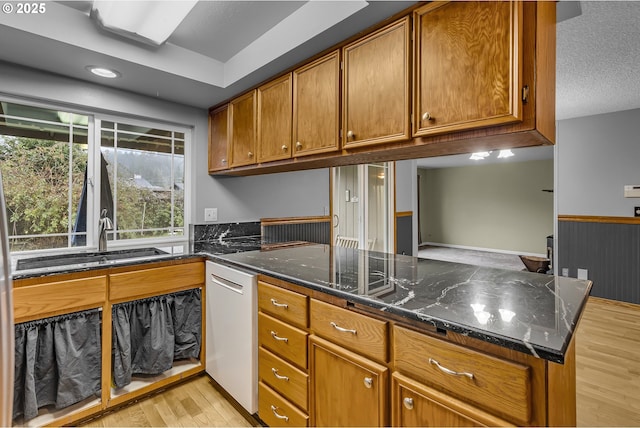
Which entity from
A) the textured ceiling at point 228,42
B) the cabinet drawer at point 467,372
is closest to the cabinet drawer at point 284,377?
the cabinet drawer at point 467,372

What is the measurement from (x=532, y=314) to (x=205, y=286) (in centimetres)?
185

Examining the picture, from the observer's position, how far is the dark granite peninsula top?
0.86 meters

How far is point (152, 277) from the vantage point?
6.40 ft

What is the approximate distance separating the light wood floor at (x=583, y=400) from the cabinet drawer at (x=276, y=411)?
0.69 feet

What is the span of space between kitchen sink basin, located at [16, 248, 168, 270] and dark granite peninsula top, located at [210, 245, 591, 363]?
0.80 m

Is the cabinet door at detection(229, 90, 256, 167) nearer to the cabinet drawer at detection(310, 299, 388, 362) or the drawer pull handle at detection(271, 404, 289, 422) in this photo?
the cabinet drawer at detection(310, 299, 388, 362)

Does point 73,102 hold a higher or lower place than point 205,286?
higher

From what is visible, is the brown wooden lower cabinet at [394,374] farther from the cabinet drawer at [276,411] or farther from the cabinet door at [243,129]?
the cabinet door at [243,129]

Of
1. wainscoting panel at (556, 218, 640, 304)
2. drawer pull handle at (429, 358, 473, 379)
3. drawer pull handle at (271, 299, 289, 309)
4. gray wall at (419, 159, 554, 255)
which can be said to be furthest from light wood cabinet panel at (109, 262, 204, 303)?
gray wall at (419, 159, 554, 255)

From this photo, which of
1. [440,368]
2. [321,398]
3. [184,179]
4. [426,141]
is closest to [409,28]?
[426,141]

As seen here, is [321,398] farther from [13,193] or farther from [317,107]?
[13,193]

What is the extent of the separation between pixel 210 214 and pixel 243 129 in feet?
2.78

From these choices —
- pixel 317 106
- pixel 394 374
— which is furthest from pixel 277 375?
pixel 317 106

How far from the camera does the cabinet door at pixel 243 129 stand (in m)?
2.27
